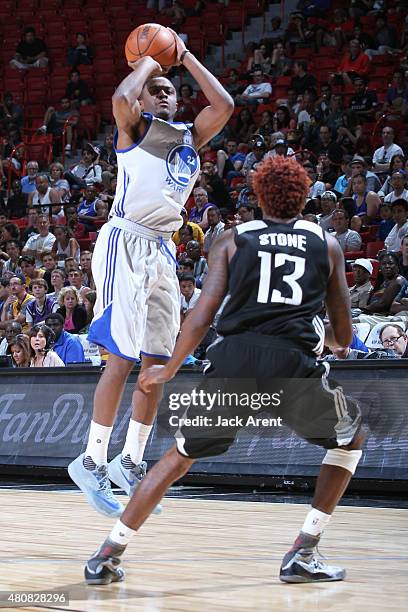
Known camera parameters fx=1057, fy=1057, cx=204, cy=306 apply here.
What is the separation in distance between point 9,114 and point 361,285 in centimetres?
1186

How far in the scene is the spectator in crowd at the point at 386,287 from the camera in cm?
1041

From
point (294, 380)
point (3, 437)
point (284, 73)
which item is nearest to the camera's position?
point (294, 380)

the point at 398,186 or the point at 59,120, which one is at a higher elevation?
the point at 398,186

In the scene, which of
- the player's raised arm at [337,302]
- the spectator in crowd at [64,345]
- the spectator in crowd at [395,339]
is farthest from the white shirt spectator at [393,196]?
the player's raised arm at [337,302]

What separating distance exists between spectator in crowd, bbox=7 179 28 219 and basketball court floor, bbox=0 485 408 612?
11.2 m

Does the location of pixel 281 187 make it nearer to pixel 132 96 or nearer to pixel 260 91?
pixel 132 96

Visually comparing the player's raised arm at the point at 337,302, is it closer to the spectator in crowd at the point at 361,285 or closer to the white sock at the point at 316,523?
the white sock at the point at 316,523

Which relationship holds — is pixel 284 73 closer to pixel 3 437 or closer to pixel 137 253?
pixel 3 437

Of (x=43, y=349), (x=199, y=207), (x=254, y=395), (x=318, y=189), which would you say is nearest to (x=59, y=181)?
(x=199, y=207)

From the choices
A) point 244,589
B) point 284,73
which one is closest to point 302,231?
point 244,589

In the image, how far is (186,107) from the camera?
17578 millimetres

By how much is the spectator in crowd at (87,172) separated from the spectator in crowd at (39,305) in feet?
15.5

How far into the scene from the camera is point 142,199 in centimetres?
523

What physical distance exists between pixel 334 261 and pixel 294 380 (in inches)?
19.0
